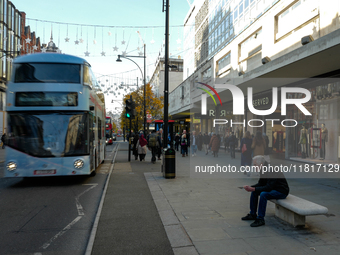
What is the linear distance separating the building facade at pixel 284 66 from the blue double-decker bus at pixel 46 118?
25.1 feet

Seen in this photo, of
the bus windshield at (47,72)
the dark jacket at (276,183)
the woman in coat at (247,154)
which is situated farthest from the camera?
the woman in coat at (247,154)

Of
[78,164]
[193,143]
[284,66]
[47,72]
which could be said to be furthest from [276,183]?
[193,143]

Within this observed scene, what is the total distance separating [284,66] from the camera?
11.9 m

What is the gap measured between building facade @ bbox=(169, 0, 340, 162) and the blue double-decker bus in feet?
25.1

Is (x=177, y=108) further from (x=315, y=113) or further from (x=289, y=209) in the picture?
(x=289, y=209)

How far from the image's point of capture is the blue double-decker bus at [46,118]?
8719mm

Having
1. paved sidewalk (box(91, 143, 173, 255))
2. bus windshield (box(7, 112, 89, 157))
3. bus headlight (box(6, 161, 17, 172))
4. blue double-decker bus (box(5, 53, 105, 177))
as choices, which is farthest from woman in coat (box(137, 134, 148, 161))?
bus headlight (box(6, 161, 17, 172))

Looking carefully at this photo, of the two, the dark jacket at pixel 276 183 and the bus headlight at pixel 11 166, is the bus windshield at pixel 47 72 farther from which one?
the dark jacket at pixel 276 183

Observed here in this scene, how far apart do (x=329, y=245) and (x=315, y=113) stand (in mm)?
11600

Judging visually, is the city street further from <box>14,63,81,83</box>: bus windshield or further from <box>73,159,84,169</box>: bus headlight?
<box>14,63,81,83</box>: bus windshield

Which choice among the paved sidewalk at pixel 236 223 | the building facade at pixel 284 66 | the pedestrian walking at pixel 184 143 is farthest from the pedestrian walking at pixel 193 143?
the paved sidewalk at pixel 236 223

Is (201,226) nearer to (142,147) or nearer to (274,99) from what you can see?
(142,147)

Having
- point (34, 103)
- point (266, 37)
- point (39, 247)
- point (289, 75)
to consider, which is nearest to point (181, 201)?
point (39, 247)

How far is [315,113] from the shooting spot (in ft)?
47.3
